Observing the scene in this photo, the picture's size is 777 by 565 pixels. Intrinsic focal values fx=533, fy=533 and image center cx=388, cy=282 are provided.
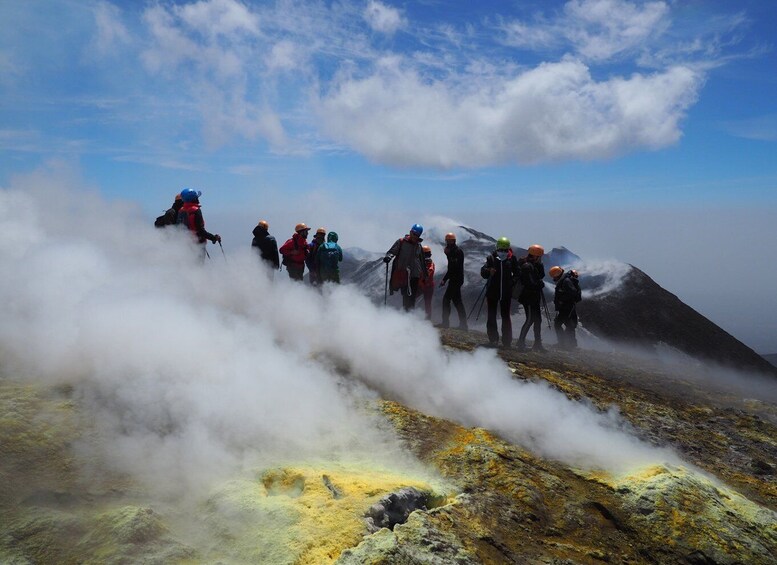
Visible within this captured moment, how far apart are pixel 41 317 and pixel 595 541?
276 inches

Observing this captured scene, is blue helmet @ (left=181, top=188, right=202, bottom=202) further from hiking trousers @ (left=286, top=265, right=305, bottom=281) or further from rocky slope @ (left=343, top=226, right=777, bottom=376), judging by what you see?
rocky slope @ (left=343, top=226, right=777, bottom=376)

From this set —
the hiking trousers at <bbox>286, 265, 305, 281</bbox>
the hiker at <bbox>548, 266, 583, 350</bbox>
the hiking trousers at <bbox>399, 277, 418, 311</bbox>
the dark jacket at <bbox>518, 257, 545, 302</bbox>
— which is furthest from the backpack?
the hiker at <bbox>548, 266, 583, 350</bbox>

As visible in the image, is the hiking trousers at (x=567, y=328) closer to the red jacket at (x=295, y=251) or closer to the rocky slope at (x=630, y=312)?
the rocky slope at (x=630, y=312)

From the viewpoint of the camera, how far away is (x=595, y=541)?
15.9 ft

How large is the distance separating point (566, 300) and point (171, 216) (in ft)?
34.0

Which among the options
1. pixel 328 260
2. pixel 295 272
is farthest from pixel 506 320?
pixel 295 272

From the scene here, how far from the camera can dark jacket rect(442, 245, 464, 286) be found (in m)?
14.8

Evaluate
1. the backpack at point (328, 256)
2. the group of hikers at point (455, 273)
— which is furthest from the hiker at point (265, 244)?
the backpack at point (328, 256)

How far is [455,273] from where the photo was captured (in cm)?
1485

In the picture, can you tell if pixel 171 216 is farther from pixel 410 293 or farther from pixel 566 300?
pixel 566 300

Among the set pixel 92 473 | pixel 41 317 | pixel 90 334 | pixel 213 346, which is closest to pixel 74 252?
pixel 41 317

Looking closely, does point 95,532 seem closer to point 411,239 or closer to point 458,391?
point 458,391

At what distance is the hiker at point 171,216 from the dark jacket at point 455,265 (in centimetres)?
698

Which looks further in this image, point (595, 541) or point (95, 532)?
point (595, 541)
